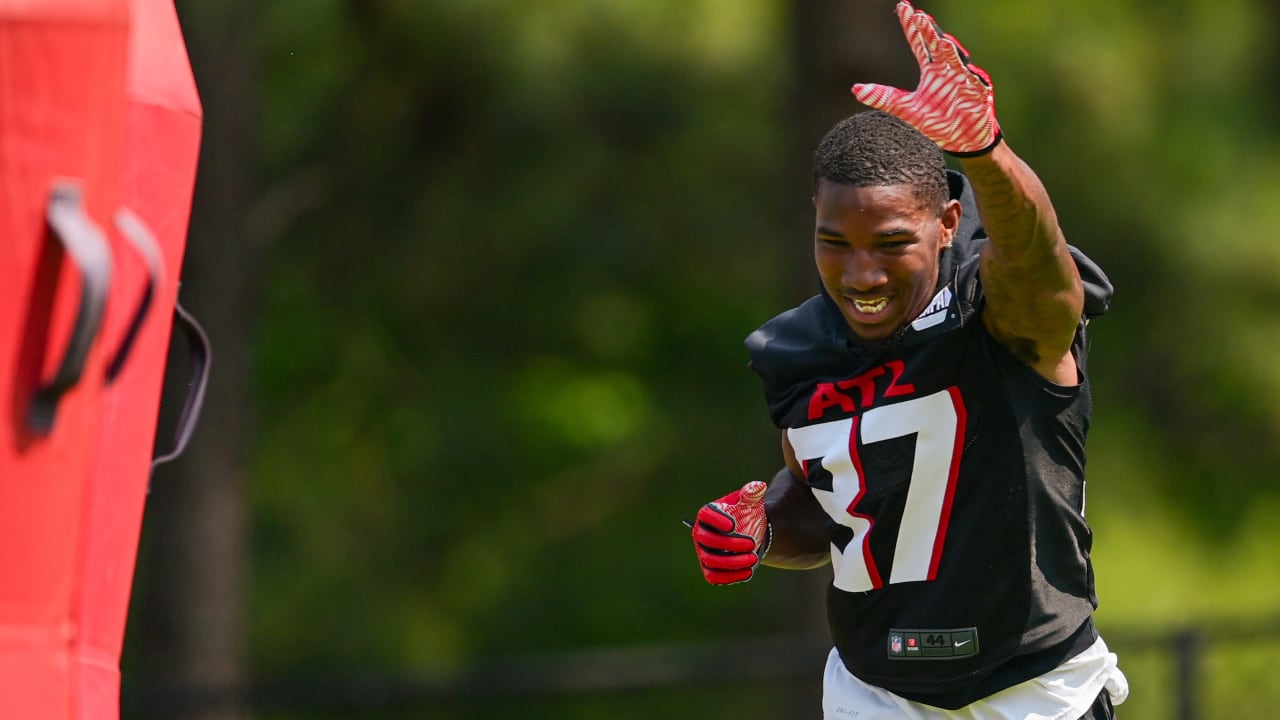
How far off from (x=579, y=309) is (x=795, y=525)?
6.79 m

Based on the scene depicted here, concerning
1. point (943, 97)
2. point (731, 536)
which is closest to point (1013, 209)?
point (943, 97)

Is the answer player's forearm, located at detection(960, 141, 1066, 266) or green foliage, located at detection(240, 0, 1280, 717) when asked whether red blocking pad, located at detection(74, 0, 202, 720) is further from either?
green foliage, located at detection(240, 0, 1280, 717)

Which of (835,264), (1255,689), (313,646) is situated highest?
(835,264)

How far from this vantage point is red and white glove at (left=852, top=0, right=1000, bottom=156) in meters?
2.75

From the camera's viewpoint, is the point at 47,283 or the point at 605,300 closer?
the point at 47,283

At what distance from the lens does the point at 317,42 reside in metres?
9.72

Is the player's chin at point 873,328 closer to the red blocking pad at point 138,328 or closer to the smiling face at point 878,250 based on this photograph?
the smiling face at point 878,250

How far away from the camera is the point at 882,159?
10.3 ft

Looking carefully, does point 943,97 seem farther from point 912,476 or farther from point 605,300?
point 605,300

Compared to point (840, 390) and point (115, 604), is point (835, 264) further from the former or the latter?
point (115, 604)

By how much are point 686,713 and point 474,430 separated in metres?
2.32

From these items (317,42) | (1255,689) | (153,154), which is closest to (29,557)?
(153,154)

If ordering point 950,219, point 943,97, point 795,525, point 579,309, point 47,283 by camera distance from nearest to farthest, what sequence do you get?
point 47,283
point 943,97
point 950,219
point 795,525
point 579,309

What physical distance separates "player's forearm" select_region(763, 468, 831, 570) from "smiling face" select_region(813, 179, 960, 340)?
0.56 meters
